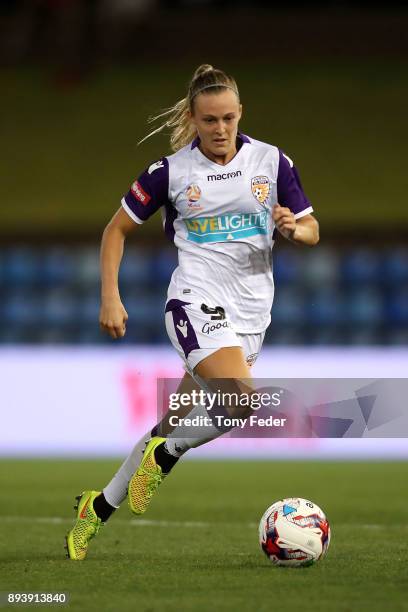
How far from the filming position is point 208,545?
642 centimetres

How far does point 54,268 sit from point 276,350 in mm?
4157

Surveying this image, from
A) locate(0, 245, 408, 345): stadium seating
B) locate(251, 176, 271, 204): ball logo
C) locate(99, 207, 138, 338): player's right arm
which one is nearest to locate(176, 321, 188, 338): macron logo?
locate(99, 207, 138, 338): player's right arm

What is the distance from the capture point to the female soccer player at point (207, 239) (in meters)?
5.61

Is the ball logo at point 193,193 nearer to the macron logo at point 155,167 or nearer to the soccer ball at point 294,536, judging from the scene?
the macron logo at point 155,167

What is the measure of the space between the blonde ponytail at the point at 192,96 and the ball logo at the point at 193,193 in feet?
0.98

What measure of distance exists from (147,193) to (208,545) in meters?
1.84

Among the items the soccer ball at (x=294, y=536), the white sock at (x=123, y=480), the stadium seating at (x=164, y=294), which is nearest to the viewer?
the soccer ball at (x=294, y=536)

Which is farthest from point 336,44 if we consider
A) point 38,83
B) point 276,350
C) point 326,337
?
point 276,350

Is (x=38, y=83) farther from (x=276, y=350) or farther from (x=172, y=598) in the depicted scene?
(x=172, y=598)

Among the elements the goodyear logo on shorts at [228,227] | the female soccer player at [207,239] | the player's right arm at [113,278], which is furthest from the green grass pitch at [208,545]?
the goodyear logo on shorts at [228,227]

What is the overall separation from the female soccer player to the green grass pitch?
46cm

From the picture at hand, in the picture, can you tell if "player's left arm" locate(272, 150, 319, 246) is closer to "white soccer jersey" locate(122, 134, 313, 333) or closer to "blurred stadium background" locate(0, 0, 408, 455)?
"white soccer jersey" locate(122, 134, 313, 333)

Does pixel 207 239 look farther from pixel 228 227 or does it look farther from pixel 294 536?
pixel 294 536

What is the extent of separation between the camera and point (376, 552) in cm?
599
